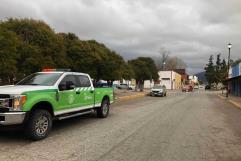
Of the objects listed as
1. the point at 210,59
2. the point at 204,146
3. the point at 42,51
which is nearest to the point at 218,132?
the point at 204,146

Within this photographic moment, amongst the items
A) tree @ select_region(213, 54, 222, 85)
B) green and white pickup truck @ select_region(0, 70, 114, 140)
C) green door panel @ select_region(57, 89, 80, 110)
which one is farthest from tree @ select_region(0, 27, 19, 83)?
tree @ select_region(213, 54, 222, 85)

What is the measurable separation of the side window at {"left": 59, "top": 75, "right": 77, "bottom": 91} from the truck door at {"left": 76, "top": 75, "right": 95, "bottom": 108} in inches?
19.5

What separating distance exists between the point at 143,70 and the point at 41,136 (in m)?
45.7

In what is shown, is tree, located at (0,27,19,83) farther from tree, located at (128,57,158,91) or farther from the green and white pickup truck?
tree, located at (128,57,158,91)

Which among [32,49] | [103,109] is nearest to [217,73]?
[32,49]

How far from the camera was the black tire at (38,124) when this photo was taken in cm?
896

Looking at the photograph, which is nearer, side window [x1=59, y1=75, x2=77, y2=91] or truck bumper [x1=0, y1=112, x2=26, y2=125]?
truck bumper [x1=0, y1=112, x2=26, y2=125]

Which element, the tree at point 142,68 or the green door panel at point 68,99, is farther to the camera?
the tree at point 142,68

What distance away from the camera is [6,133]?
10.2 meters

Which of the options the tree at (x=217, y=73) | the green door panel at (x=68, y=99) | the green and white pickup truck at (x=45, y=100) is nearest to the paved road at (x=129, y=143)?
the green and white pickup truck at (x=45, y=100)

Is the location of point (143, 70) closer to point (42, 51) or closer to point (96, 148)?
point (42, 51)

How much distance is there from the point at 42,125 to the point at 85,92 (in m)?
3.19

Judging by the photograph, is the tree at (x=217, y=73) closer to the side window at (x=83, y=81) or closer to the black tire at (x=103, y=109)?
the black tire at (x=103, y=109)

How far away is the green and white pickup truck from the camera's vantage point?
868cm
